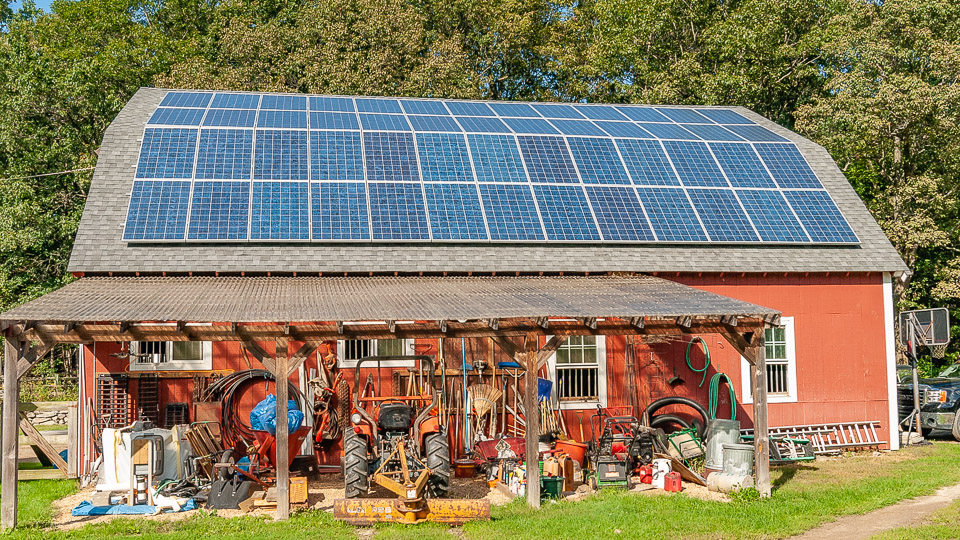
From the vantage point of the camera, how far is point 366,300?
12.5m

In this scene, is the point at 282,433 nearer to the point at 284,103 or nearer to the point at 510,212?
the point at 510,212

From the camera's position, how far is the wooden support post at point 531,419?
11.9 m

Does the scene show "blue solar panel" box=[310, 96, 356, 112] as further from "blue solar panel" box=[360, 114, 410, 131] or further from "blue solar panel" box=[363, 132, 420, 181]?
"blue solar panel" box=[363, 132, 420, 181]

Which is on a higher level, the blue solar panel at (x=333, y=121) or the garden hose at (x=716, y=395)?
the blue solar panel at (x=333, y=121)

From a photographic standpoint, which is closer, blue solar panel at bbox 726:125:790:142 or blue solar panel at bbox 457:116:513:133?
blue solar panel at bbox 457:116:513:133

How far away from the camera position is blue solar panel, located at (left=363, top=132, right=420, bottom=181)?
16.9 meters

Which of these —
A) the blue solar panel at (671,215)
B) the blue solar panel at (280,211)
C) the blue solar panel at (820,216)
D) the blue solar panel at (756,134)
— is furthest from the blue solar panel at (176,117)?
the blue solar panel at (820,216)

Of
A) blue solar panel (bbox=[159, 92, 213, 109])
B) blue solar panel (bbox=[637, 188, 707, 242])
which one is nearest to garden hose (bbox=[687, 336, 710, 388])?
blue solar panel (bbox=[637, 188, 707, 242])

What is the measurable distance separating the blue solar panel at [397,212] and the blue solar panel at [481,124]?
2.79 metres

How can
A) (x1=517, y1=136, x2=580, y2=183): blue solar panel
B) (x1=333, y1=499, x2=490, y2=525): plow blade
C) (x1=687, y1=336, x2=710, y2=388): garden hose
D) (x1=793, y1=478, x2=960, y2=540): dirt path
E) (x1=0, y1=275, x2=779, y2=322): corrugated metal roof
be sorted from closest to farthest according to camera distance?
(x1=793, y1=478, x2=960, y2=540): dirt path → (x1=333, y1=499, x2=490, y2=525): plow blade → (x1=0, y1=275, x2=779, y2=322): corrugated metal roof → (x1=687, y1=336, x2=710, y2=388): garden hose → (x1=517, y1=136, x2=580, y2=183): blue solar panel

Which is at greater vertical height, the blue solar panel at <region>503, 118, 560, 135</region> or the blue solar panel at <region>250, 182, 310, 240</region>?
the blue solar panel at <region>503, 118, 560, 135</region>

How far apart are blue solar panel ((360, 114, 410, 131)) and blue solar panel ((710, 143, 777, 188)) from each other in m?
6.85

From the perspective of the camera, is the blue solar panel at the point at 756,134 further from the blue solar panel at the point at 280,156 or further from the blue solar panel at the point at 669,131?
the blue solar panel at the point at 280,156

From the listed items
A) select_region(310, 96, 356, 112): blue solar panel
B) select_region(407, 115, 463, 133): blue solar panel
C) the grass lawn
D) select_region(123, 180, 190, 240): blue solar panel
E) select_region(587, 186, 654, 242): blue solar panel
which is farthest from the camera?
select_region(310, 96, 356, 112): blue solar panel
